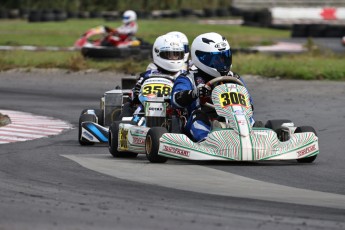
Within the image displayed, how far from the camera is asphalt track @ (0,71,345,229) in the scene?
20.5ft

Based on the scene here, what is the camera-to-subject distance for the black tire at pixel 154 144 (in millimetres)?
9547

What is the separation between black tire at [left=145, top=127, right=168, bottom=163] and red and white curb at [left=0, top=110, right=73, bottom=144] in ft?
9.50

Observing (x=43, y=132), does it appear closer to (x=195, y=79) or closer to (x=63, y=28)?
(x=195, y=79)

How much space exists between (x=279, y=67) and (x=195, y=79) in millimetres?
10733

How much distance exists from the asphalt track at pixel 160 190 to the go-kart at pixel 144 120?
0.17 meters

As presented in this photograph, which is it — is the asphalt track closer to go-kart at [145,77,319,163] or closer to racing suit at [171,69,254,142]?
go-kart at [145,77,319,163]

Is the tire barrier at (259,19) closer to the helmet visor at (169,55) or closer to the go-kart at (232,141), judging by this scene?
the helmet visor at (169,55)

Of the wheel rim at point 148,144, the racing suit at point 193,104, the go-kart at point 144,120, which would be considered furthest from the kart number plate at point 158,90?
the wheel rim at point 148,144

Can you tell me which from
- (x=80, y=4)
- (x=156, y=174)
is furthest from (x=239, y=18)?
(x=156, y=174)

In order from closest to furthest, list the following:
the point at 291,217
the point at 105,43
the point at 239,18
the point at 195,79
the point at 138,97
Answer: the point at 291,217 < the point at 195,79 < the point at 138,97 < the point at 105,43 < the point at 239,18

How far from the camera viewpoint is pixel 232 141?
930 cm

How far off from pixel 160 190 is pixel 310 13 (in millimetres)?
35131

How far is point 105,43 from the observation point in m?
29.0

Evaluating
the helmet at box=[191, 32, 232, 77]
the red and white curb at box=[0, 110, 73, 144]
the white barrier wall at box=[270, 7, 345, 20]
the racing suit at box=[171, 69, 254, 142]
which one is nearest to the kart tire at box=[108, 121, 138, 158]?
the racing suit at box=[171, 69, 254, 142]
